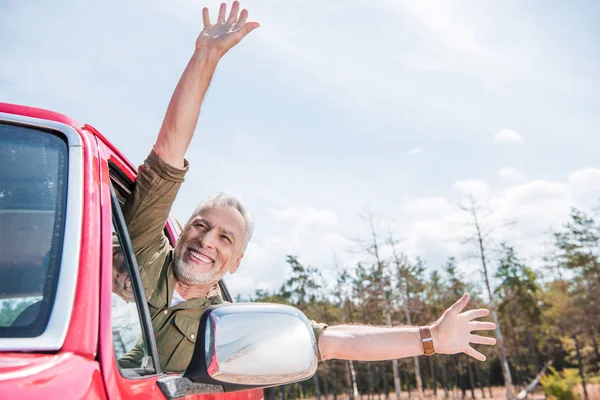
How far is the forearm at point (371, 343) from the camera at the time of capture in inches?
92.8

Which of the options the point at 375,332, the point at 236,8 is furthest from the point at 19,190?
→ the point at 375,332

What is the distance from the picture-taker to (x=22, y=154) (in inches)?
53.6

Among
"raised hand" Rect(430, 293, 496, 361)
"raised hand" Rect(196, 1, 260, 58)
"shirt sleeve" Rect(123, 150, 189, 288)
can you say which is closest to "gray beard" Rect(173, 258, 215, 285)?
"shirt sleeve" Rect(123, 150, 189, 288)

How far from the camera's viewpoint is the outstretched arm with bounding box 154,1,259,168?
7.46 feet

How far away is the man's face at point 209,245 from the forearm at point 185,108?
1.35 feet

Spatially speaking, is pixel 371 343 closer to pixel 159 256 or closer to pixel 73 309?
pixel 159 256

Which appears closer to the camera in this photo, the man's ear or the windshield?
the windshield

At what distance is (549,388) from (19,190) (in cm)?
3972

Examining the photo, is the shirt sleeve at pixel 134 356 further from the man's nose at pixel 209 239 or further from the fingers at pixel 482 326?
the fingers at pixel 482 326

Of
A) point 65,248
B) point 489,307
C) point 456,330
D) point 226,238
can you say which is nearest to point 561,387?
point 489,307

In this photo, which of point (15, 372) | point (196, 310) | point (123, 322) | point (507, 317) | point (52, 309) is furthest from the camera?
point (507, 317)

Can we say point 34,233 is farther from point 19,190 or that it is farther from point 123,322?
point 123,322

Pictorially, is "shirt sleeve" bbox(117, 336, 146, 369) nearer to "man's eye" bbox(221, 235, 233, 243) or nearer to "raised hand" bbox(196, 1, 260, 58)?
"man's eye" bbox(221, 235, 233, 243)

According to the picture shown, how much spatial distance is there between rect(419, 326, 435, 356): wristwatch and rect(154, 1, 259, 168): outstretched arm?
134cm
